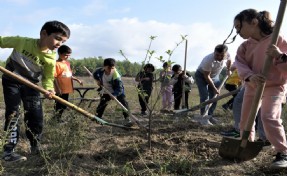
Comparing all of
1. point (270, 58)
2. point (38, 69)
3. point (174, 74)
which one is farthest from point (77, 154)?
point (174, 74)

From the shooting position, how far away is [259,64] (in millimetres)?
3197

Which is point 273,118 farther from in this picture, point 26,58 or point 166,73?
point 26,58

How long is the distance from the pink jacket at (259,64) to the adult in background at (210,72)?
225 centimetres

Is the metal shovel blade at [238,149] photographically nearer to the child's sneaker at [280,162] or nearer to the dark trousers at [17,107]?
the child's sneaker at [280,162]

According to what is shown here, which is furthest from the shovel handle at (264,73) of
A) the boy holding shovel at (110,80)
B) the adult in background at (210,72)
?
the boy holding shovel at (110,80)

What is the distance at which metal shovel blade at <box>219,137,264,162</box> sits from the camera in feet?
10.3

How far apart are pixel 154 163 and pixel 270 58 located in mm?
1330

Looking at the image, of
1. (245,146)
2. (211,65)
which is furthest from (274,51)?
(211,65)

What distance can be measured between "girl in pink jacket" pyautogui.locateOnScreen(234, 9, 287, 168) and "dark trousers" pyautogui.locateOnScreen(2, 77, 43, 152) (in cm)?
211

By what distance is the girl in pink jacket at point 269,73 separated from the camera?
302 cm

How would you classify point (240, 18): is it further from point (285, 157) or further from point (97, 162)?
point (97, 162)

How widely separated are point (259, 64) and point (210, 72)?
2742 millimetres

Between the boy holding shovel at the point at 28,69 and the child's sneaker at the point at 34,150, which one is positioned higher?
the boy holding shovel at the point at 28,69

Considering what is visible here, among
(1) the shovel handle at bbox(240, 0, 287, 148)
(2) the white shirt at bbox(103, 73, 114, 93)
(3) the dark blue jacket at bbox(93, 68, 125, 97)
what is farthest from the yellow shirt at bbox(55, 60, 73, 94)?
(1) the shovel handle at bbox(240, 0, 287, 148)
